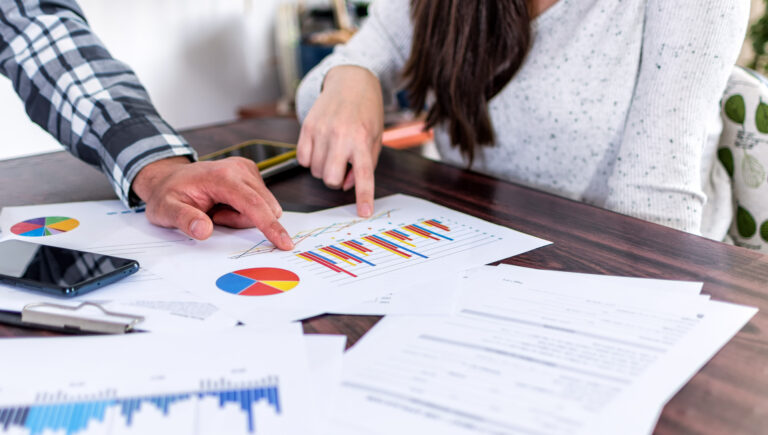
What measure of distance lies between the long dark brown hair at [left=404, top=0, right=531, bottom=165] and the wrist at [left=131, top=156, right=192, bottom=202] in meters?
0.39

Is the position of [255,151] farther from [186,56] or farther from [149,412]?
[186,56]

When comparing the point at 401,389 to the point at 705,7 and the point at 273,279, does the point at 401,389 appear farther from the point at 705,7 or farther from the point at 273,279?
the point at 705,7

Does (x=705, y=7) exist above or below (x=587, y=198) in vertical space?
above

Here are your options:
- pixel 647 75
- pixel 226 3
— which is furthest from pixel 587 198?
pixel 226 3

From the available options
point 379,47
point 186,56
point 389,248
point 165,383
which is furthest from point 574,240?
point 186,56

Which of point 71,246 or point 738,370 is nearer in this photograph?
point 738,370

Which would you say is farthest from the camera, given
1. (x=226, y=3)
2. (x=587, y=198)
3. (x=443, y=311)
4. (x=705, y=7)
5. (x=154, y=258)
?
(x=226, y=3)

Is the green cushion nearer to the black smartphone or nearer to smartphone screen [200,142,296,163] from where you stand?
smartphone screen [200,142,296,163]

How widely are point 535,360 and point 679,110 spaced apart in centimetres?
48

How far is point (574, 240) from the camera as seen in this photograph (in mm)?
603

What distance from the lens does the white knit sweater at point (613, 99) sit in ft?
2.36

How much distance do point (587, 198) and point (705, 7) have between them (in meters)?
0.30

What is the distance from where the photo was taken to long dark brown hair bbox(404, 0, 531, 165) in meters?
0.84

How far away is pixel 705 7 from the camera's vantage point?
710 mm
